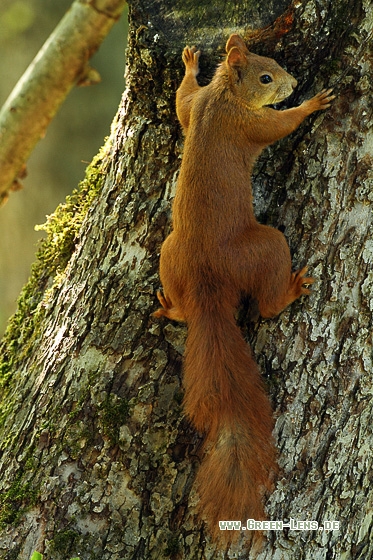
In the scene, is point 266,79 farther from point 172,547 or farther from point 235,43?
point 172,547

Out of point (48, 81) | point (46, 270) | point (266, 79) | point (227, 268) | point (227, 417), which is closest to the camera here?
point (227, 417)

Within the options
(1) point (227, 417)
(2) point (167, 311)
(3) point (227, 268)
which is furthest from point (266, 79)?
(1) point (227, 417)

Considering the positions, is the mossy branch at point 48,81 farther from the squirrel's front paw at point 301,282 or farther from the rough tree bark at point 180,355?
the squirrel's front paw at point 301,282

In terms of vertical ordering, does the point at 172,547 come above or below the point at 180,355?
below

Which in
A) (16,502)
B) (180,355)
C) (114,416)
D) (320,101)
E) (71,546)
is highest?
(320,101)

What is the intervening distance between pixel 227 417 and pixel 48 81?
2585 mm

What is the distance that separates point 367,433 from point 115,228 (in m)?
1.26

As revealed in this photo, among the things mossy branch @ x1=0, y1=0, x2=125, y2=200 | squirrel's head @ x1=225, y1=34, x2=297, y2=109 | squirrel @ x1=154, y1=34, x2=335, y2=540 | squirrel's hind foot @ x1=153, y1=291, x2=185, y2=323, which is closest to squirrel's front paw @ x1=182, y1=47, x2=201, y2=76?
squirrel @ x1=154, y1=34, x2=335, y2=540

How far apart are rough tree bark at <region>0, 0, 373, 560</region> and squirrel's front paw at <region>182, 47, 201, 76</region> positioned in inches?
1.3

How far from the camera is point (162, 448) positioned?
2.70 meters

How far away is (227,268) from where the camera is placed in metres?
2.62

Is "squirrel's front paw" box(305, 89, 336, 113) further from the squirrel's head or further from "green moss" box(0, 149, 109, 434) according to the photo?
"green moss" box(0, 149, 109, 434)

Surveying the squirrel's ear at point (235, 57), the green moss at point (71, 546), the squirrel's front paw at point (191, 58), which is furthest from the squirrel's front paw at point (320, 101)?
the green moss at point (71, 546)

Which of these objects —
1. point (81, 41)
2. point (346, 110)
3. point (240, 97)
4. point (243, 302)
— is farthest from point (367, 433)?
point (81, 41)
